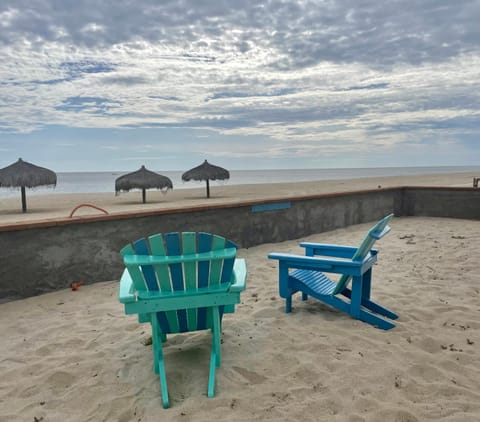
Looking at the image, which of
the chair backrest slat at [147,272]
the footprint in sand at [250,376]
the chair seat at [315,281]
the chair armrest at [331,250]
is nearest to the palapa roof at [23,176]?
the chair armrest at [331,250]

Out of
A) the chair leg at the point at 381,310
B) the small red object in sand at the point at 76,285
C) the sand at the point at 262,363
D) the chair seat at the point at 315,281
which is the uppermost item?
the chair seat at the point at 315,281

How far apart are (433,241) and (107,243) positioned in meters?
4.96

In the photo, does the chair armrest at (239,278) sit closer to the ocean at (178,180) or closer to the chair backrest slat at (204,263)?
the chair backrest slat at (204,263)

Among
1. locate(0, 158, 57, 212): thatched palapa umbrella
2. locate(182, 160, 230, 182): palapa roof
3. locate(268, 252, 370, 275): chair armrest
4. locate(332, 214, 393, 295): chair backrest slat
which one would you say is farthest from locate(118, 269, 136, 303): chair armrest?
locate(182, 160, 230, 182): palapa roof

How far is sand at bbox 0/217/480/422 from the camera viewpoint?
2.11 m

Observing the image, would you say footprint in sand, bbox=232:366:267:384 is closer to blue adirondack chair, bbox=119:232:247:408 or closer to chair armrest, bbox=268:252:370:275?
blue adirondack chair, bbox=119:232:247:408

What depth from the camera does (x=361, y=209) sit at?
8.34 metres

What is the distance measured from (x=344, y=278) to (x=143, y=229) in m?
2.86

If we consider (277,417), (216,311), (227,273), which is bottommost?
(277,417)

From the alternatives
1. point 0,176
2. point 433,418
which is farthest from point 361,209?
point 0,176

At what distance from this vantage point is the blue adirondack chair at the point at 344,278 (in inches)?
120

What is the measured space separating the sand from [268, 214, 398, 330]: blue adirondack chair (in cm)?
13

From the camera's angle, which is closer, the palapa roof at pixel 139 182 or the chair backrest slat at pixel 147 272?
the chair backrest slat at pixel 147 272

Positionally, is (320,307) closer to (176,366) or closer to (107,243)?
(176,366)
